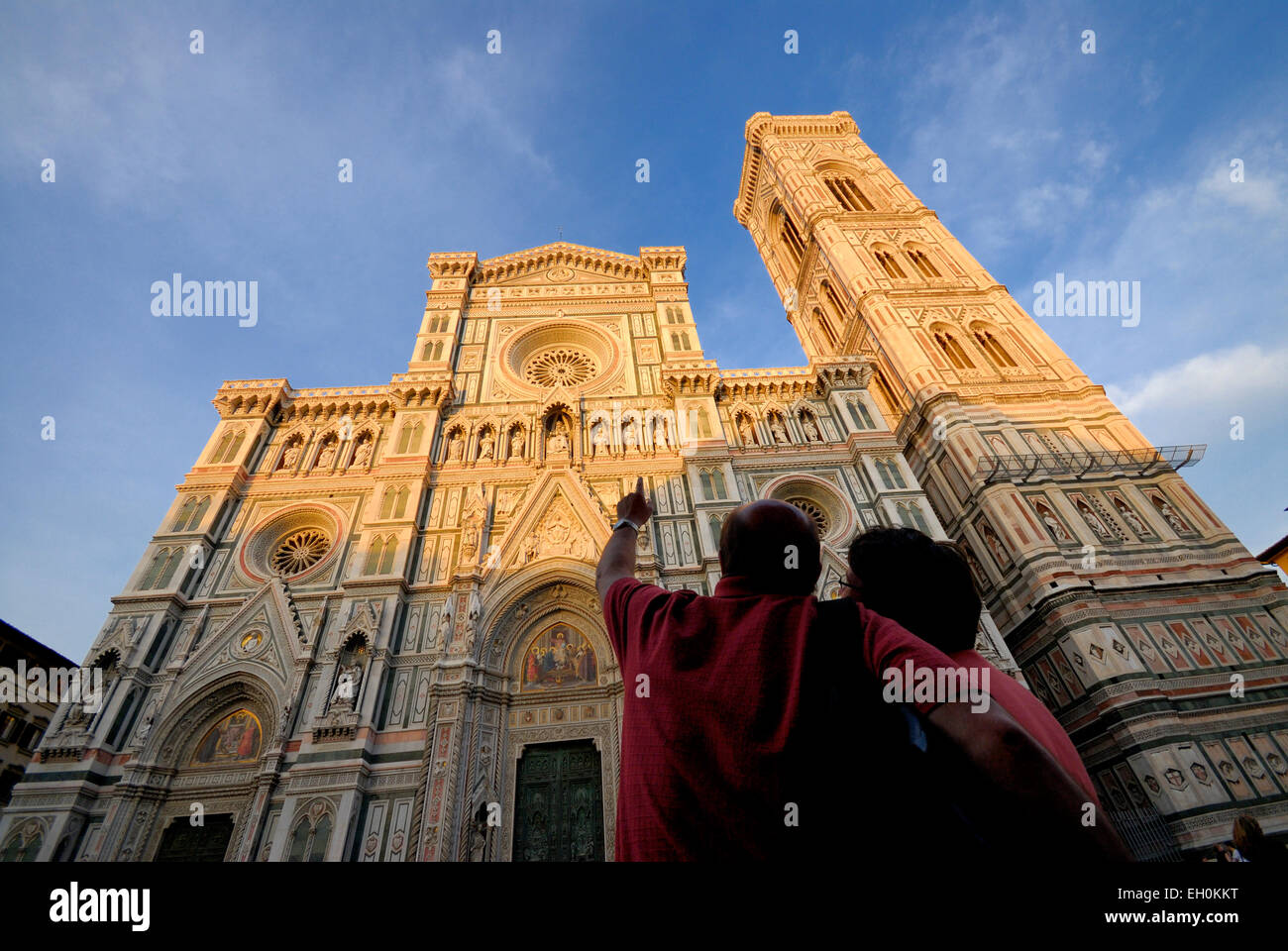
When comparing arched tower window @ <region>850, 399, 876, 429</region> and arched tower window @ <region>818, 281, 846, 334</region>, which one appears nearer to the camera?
arched tower window @ <region>850, 399, 876, 429</region>

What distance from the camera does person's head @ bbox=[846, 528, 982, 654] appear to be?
2.05 meters

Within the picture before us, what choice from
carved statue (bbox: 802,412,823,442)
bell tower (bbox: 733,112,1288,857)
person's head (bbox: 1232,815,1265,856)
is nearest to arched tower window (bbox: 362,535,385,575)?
carved statue (bbox: 802,412,823,442)

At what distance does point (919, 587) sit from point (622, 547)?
3.81ft

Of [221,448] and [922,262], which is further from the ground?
[922,262]

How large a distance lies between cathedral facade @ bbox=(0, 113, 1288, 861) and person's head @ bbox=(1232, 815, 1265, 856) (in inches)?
371

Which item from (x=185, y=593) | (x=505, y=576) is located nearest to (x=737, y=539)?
(x=505, y=576)

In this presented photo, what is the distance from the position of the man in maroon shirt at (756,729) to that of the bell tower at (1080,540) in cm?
1605

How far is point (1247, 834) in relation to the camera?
4820mm

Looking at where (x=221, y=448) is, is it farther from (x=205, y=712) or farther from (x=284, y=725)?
(x=284, y=725)

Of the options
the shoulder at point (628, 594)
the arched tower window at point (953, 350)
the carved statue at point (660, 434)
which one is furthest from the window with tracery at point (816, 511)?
the shoulder at point (628, 594)

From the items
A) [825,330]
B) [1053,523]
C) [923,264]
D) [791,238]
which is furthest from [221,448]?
[791,238]

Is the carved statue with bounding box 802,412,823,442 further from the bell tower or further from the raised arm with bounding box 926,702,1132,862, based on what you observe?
the raised arm with bounding box 926,702,1132,862
